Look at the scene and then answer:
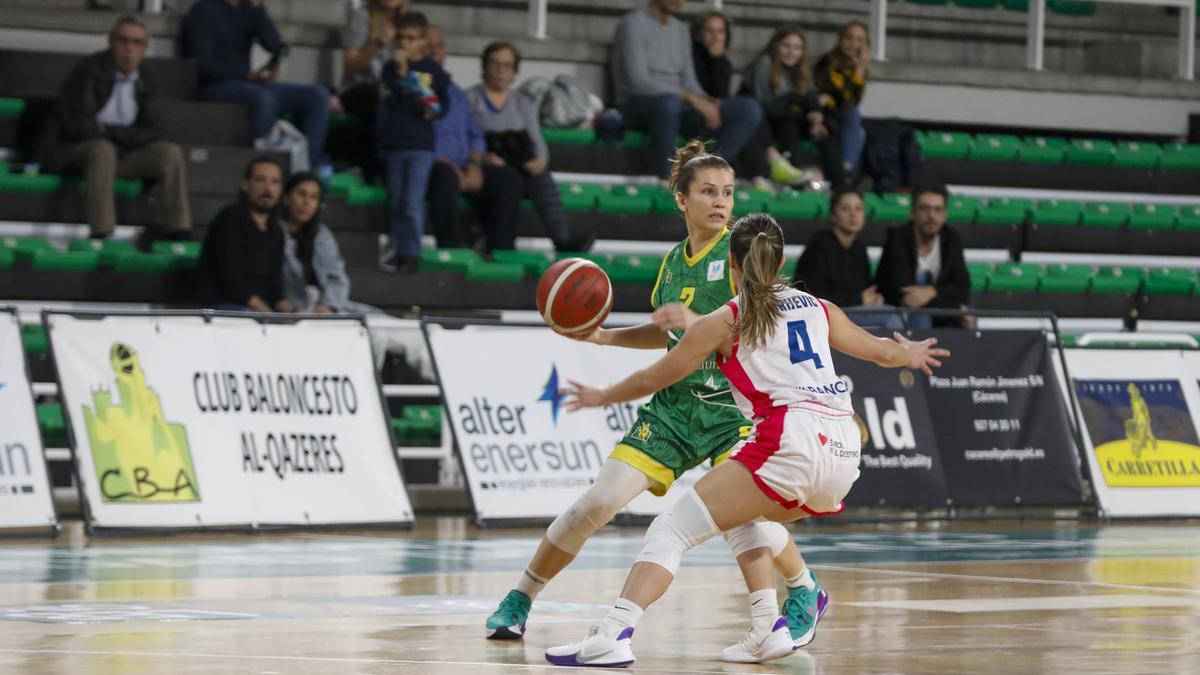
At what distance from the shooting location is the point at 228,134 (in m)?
18.0

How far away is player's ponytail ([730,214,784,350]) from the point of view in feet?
23.4

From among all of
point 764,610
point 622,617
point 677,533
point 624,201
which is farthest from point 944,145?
point 622,617

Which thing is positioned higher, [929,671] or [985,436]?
[929,671]

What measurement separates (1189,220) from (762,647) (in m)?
17.2

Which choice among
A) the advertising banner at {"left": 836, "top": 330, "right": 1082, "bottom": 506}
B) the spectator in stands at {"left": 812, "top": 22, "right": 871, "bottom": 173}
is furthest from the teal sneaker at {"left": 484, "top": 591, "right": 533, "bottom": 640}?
the spectator in stands at {"left": 812, "top": 22, "right": 871, "bottom": 173}

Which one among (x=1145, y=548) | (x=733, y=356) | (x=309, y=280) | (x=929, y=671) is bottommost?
(x=1145, y=548)

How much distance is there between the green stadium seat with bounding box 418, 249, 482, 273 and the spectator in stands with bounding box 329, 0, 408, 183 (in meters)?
1.25

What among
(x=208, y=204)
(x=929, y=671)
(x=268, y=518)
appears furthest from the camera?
(x=208, y=204)

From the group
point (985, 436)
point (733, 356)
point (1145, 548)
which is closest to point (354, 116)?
point (985, 436)

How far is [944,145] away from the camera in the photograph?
2280 centimetres

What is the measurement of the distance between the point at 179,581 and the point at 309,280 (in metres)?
6.01

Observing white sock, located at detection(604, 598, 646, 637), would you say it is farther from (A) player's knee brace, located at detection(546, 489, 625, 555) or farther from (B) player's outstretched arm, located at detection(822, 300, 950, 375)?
(B) player's outstretched arm, located at detection(822, 300, 950, 375)

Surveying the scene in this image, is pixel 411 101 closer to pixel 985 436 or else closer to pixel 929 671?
pixel 985 436

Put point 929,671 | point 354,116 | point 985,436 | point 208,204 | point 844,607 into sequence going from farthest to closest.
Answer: point 354,116
point 208,204
point 985,436
point 844,607
point 929,671
